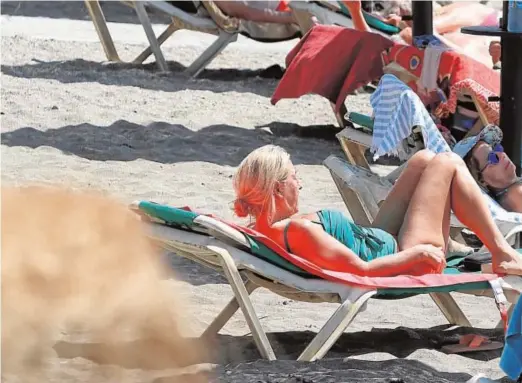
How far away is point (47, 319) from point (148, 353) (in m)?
0.36

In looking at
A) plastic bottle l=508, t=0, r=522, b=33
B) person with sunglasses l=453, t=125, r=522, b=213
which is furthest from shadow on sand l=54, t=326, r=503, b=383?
plastic bottle l=508, t=0, r=522, b=33

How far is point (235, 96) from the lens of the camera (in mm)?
8977

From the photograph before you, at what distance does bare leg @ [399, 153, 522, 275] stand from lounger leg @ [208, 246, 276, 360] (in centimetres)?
69

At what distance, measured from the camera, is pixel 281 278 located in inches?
149

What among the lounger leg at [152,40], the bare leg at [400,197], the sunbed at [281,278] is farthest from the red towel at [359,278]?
the lounger leg at [152,40]

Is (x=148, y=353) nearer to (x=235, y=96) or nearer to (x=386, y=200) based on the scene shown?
(x=386, y=200)

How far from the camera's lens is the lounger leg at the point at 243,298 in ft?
12.2

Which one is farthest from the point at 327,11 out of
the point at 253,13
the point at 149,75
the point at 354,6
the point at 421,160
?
the point at 421,160

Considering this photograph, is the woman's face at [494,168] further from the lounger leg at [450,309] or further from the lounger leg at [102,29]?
the lounger leg at [102,29]

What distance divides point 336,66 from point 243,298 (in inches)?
166

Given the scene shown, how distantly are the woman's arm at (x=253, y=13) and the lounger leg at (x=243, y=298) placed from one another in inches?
245

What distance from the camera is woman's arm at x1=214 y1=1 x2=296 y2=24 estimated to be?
9.73 metres

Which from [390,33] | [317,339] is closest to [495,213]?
[317,339]

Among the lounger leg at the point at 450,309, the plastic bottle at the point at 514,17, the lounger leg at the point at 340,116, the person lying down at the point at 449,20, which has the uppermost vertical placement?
the plastic bottle at the point at 514,17
